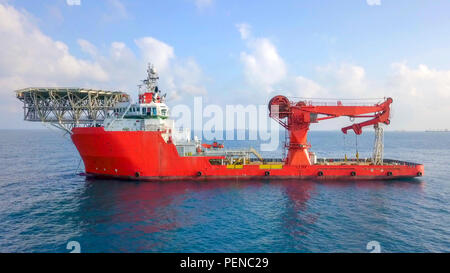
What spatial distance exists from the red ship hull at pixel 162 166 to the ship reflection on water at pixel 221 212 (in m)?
1.06

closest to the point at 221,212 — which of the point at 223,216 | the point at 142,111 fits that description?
the point at 223,216

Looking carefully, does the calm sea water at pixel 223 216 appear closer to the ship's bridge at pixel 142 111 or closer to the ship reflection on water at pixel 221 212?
the ship reflection on water at pixel 221 212

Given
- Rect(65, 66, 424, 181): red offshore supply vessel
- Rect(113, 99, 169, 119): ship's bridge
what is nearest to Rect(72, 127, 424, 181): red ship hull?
Rect(65, 66, 424, 181): red offshore supply vessel

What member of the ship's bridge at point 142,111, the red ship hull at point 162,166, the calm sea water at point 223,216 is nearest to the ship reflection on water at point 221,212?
the calm sea water at point 223,216

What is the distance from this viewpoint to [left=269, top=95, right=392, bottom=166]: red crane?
25766 mm

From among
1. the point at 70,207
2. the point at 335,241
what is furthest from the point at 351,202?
the point at 70,207

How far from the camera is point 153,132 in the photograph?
76.6ft

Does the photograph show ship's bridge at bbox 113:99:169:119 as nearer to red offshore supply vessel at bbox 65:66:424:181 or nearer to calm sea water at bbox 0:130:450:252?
red offshore supply vessel at bbox 65:66:424:181

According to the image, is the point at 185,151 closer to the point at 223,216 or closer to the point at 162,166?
the point at 162,166

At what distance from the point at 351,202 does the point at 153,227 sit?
16040mm

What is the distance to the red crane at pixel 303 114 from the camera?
25.8 meters

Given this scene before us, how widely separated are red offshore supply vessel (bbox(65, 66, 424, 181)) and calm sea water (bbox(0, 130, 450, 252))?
138 cm

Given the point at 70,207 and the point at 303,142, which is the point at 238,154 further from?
the point at 70,207

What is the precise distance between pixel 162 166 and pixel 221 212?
394 inches
